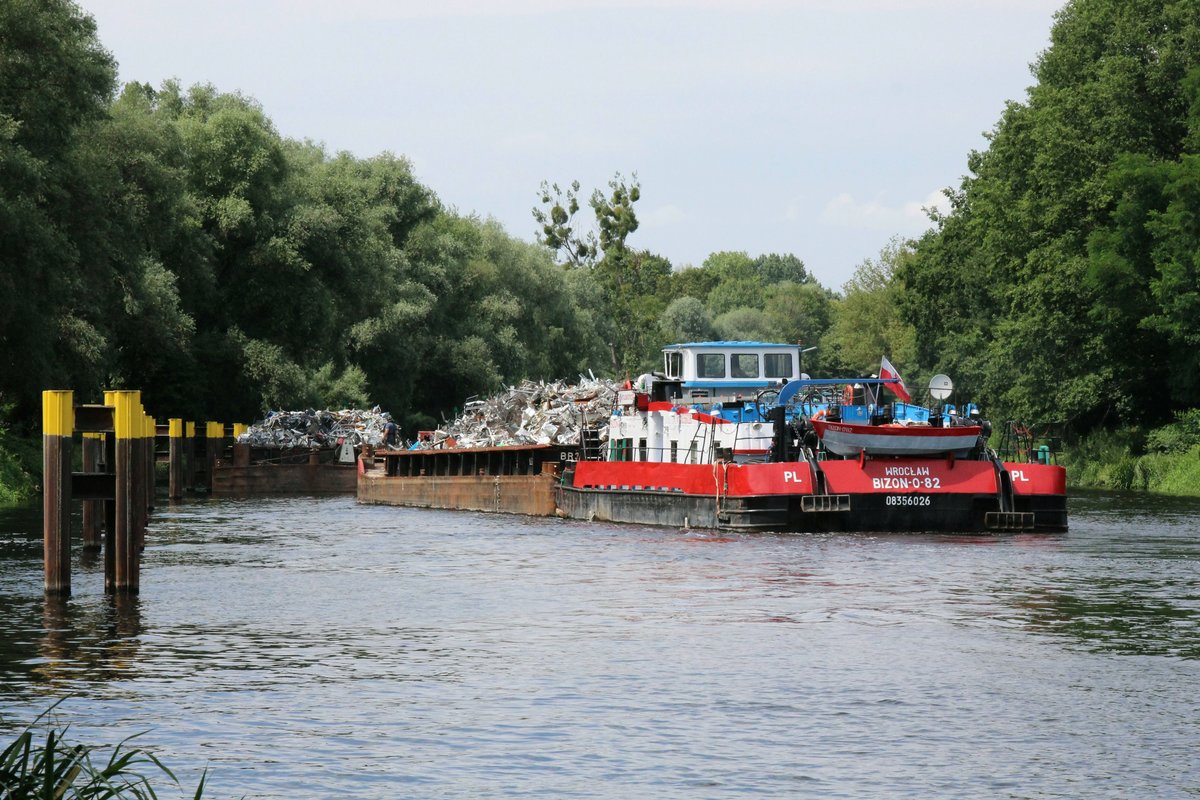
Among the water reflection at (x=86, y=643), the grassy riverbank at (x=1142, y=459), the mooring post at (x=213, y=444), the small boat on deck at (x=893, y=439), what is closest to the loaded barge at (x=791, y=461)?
the small boat on deck at (x=893, y=439)

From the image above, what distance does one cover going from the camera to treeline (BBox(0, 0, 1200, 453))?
46156mm

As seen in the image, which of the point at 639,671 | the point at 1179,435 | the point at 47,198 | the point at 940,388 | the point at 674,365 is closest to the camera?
the point at 639,671

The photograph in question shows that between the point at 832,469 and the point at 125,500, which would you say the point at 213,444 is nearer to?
the point at 832,469

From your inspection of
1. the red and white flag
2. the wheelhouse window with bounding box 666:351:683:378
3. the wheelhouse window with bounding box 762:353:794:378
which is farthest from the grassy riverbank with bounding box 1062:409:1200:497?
the red and white flag

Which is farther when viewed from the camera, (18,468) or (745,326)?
(745,326)

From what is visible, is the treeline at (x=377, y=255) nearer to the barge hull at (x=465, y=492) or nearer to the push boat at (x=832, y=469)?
the barge hull at (x=465, y=492)

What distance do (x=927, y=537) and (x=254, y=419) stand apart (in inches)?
1567

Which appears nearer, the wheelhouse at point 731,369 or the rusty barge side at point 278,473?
the wheelhouse at point 731,369

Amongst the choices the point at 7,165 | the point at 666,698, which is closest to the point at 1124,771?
the point at 666,698

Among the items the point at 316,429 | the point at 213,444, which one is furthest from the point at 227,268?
the point at 213,444

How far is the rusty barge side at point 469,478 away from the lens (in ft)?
154

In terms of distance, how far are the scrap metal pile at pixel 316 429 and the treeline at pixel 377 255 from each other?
4.90ft

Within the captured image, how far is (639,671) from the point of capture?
687 inches

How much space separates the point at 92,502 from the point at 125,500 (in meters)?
9.45
